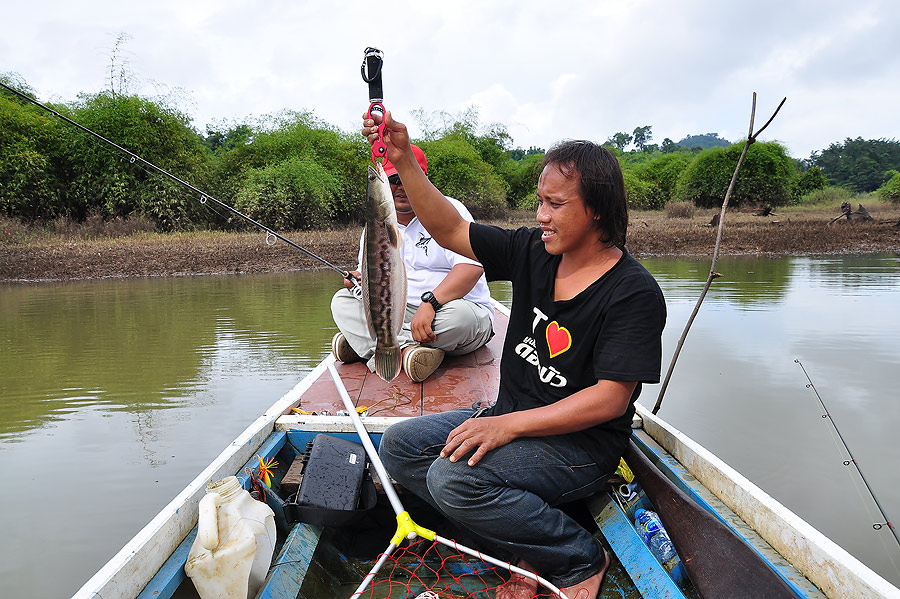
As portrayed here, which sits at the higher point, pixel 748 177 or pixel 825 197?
pixel 748 177

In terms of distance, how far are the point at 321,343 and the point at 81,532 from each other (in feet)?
14.1

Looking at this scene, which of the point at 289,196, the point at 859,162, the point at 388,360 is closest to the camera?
the point at 388,360

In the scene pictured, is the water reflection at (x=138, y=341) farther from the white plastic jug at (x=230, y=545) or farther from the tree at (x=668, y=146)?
the tree at (x=668, y=146)

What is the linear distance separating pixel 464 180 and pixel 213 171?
9566 millimetres

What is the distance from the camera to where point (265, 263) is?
15.5m

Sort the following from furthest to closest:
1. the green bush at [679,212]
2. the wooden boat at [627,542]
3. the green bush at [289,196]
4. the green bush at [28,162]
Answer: the green bush at [679,212]
the green bush at [289,196]
the green bush at [28,162]
the wooden boat at [627,542]

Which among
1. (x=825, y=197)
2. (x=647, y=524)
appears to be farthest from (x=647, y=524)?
(x=825, y=197)

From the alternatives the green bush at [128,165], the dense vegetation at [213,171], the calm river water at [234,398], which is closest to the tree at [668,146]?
the dense vegetation at [213,171]

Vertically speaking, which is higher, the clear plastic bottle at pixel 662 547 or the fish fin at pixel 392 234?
the fish fin at pixel 392 234

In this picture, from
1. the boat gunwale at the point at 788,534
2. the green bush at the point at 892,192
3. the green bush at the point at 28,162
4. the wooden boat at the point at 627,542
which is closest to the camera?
the boat gunwale at the point at 788,534

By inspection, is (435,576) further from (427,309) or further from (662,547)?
(427,309)

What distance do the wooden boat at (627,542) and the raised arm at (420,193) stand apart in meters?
0.99

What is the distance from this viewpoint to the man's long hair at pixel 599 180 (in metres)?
2.06

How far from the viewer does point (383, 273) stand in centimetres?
240
